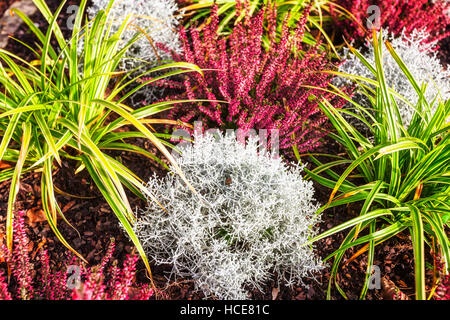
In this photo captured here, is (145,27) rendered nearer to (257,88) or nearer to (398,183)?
(257,88)

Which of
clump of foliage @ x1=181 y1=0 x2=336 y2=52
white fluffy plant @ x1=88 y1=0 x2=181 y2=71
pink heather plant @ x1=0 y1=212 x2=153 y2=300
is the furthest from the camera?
clump of foliage @ x1=181 y1=0 x2=336 y2=52

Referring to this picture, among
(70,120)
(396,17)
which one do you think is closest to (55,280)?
(70,120)

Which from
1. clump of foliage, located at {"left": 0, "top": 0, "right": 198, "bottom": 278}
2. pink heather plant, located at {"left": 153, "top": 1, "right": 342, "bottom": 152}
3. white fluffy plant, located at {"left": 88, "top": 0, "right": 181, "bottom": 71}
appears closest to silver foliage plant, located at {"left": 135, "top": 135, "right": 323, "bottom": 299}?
clump of foliage, located at {"left": 0, "top": 0, "right": 198, "bottom": 278}

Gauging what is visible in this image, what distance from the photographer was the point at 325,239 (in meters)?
2.25

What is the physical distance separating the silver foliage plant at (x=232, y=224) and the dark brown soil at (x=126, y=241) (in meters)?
0.09

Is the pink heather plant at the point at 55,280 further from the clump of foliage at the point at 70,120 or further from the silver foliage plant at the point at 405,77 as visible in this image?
the silver foliage plant at the point at 405,77

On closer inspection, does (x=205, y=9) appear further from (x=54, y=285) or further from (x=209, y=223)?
(x=54, y=285)

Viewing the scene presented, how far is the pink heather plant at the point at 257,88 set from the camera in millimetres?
2359

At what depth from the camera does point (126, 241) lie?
2.20 meters

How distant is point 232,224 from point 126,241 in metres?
0.69

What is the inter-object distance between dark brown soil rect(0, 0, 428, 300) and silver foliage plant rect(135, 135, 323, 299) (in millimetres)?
90

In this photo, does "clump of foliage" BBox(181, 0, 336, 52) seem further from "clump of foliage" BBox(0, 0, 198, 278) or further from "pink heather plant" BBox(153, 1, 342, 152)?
"clump of foliage" BBox(0, 0, 198, 278)

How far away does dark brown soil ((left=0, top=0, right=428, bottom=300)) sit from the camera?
80.4 inches
